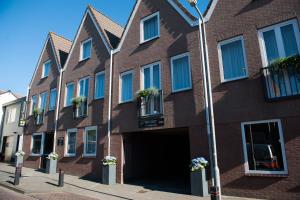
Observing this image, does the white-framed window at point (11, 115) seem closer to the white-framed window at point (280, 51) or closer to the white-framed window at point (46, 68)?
the white-framed window at point (46, 68)

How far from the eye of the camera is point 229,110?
371 inches

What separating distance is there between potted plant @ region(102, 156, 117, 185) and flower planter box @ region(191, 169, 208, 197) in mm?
4769

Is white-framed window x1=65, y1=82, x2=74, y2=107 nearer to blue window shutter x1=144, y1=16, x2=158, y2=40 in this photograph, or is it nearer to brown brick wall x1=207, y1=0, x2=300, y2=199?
blue window shutter x1=144, y1=16, x2=158, y2=40

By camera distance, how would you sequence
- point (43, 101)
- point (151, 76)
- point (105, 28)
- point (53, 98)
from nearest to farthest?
point (151, 76) < point (105, 28) < point (53, 98) < point (43, 101)

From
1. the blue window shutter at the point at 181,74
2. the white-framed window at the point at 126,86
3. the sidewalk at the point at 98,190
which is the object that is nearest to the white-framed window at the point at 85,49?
the white-framed window at the point at 126,86

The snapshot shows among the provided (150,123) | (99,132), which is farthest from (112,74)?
(150,123)

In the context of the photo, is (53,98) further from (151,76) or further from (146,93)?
(146,93)

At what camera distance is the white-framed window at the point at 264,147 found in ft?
27.2

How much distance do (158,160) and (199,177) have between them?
20.9 ft

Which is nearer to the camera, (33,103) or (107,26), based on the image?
(107,26)

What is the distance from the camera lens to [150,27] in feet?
44.4

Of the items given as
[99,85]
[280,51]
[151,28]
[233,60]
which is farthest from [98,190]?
[280,51]

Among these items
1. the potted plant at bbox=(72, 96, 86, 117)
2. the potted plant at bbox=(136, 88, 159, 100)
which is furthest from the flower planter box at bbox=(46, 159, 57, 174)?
the potted plant at bbox=(136, 88, 159, 100)

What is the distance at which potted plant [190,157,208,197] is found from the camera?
9195 mm
